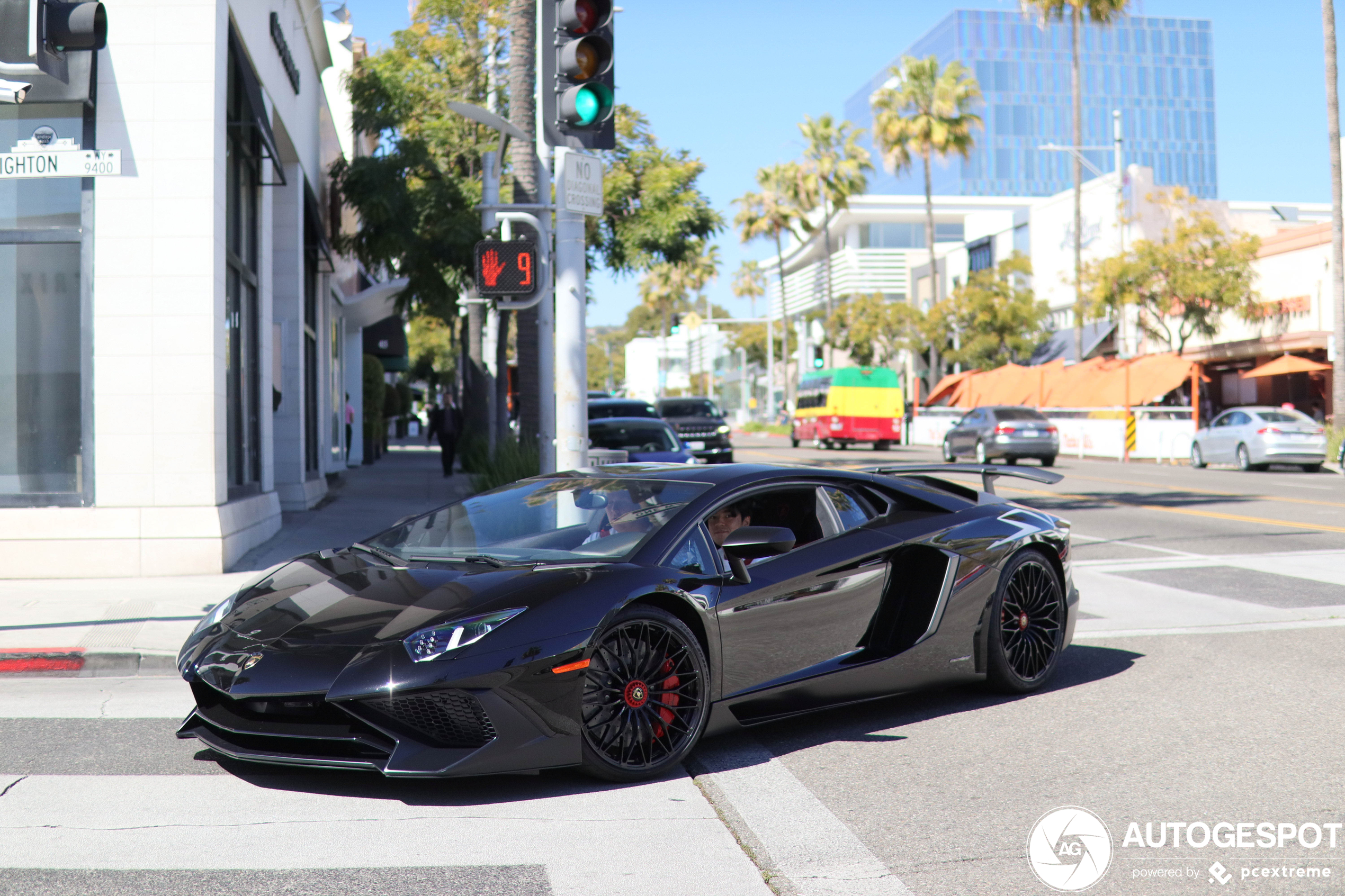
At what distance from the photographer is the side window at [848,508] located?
239 inches

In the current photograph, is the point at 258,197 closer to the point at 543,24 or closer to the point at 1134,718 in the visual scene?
the point at 543,24

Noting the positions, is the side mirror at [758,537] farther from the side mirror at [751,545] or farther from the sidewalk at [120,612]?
the sidewalk at [120,612]

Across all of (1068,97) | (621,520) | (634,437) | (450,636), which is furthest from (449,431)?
(1068,97)

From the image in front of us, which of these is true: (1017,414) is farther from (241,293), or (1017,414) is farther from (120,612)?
(120,612)

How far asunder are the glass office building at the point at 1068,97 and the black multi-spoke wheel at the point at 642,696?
15182cm

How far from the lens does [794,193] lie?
212 feet

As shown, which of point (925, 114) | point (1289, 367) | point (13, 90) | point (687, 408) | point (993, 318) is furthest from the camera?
point (993, 318)

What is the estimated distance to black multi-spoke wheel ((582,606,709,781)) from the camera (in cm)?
486

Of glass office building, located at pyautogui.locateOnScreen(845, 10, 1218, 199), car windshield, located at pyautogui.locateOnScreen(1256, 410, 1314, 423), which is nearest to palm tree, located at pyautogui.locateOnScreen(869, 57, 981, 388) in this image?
car windshield, located at pyautogui.locateOnScreen(1256, 410, 1314, 423)

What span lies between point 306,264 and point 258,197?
5945 mm

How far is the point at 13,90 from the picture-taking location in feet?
26.4

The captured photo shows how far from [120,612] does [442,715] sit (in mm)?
5188

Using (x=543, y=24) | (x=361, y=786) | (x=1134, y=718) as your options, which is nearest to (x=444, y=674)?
(x=361, y=786)

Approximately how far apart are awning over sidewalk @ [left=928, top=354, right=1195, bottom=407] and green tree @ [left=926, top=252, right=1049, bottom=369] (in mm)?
1850
